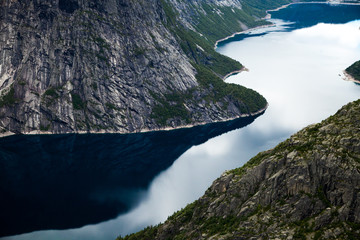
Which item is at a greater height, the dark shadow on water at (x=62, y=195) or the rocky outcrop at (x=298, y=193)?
the dark shadow on water at (x=62, y=195)

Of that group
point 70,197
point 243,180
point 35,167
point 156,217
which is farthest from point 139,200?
point 243,180

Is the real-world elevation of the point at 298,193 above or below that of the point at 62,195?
below

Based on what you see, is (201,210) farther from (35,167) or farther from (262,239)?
(35,167)

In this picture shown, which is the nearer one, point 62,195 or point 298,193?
point 298,193

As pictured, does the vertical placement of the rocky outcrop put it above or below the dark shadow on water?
below

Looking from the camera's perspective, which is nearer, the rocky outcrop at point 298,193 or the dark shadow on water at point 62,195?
the rocky outcrop at point 298,193

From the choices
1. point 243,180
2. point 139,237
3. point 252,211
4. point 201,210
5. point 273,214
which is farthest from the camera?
point 139,237

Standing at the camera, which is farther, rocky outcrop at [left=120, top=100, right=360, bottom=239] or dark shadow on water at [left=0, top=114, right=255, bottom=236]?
dark shadow on water at [left=0, top=114, right=255, bottom=236]

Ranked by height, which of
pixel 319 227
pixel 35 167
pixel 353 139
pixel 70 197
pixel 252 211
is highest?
pixel 35 167
